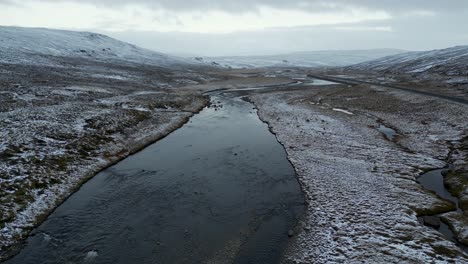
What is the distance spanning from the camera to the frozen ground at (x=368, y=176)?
14.4 meters

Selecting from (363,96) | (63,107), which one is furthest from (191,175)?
(363,96)

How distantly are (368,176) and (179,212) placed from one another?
46.4ft

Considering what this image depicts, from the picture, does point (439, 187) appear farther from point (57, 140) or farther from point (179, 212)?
point (57, 140)

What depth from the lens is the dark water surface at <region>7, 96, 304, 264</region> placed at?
47.2 ft

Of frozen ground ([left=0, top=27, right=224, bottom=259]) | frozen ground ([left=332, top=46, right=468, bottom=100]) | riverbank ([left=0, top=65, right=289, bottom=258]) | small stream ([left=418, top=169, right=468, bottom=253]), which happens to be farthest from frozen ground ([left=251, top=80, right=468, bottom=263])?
frozen ground ([left=332, top=46, right=468, bottom=100])

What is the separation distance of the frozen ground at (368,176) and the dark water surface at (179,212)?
5.22 feet

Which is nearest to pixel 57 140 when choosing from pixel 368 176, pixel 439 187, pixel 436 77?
pixel 368 176

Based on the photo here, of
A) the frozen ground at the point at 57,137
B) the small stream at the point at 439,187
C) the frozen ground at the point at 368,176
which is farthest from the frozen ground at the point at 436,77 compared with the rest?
the frozen ground at the point at 57,137

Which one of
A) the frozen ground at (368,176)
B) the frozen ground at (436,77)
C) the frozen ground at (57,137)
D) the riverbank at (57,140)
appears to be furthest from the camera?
the frozen ground at (436,77)

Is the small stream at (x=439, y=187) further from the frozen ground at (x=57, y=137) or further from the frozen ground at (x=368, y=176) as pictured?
the frozen ground at (x=57, y=137)

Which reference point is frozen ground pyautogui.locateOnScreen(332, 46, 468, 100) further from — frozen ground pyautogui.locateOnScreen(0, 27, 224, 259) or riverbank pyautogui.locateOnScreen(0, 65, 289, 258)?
frozen ground pyautogui.locateOnScreen(0, 27, 224, 259)

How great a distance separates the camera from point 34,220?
55.0 ft

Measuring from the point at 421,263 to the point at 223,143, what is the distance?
867 inches

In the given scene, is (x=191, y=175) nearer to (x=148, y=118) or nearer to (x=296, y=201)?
(x=296, y=201)
